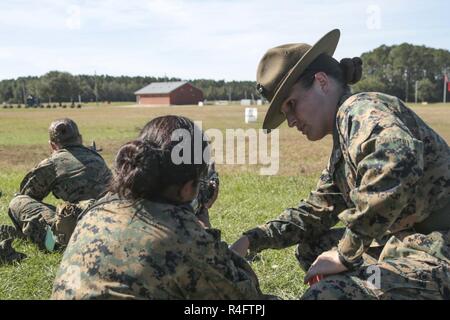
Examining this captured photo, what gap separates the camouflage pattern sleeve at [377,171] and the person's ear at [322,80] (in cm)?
34

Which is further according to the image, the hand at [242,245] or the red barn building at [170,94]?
the red barn building at [170,94]

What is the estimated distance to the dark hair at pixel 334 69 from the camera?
3.24 metres

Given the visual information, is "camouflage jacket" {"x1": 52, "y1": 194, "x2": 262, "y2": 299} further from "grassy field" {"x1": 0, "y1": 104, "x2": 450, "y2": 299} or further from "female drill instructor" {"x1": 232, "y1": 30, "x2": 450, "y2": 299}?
"grassy field" {"x1": 0, "y1": 104, "x2": 450, "y2": 299}

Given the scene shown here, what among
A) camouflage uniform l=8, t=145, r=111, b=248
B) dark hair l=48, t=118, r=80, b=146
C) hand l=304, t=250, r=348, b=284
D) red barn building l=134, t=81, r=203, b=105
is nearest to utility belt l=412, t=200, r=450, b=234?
hand l=304, t=250, r=348, b=284

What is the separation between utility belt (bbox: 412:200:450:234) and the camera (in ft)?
10.1

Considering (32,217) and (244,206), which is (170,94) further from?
(32,217)

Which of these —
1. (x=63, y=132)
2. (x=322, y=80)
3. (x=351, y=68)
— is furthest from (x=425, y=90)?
(x=322, y=80)

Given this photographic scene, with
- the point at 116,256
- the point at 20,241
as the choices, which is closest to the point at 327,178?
the point at 116,256

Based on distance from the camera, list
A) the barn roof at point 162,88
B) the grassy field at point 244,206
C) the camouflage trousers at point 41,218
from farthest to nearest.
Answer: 1. the barn roof at point 162,88
2. the camouflage trousers at point 41,218
3. the grassy field at point 244,206

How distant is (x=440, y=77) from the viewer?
10006 centimetres

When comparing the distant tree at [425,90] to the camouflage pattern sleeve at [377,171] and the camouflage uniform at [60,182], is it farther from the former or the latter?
the camouflage pattern sleeve at [377,171]

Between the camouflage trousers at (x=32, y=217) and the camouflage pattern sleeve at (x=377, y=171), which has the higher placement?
the camouflage pattern sleeve at (x=377, y=171)

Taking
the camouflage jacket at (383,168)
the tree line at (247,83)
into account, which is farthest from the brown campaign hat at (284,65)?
the tree line at (247,83)
